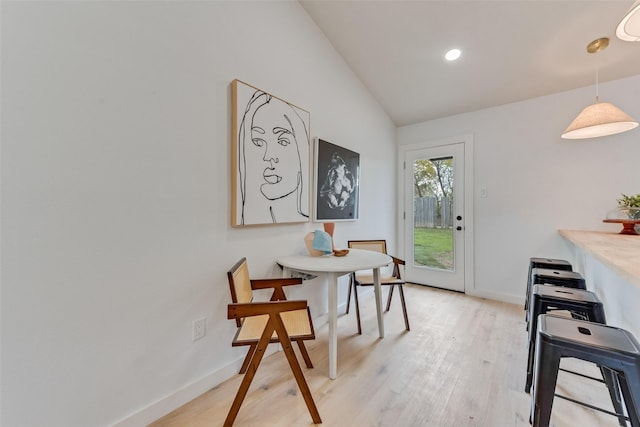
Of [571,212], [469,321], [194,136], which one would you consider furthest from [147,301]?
[571,212]

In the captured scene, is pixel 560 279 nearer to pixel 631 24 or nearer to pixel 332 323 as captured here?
pixel 631 24

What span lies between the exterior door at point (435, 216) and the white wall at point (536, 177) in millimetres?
204

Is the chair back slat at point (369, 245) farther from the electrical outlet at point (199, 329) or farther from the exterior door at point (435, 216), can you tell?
the electrical outlet at point (199, 329)

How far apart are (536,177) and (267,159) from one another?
296 cm

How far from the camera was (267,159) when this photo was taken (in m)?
1.86

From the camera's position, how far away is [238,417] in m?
1.33

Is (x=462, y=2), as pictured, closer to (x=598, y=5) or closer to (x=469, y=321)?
(x=598, y=5)

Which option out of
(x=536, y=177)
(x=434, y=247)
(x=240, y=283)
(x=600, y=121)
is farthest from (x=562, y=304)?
(x=434, y=247)

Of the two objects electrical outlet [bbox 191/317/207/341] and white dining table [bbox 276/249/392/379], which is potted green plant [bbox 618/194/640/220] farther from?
electrical outlet [bbox 191/317/207/341]

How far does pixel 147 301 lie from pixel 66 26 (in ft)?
4.17

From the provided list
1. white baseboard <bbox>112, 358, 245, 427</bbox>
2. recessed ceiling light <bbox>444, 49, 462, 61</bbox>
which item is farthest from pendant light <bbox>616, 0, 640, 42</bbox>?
white baseboard <bbox>112, 358, 245, 427</bbox>

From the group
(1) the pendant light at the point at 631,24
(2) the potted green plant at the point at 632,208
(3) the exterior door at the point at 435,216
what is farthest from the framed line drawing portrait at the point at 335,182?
(2) the potted green plant at the point at 632,208

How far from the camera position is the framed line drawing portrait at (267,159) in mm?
1674

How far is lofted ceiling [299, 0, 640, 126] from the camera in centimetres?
198
